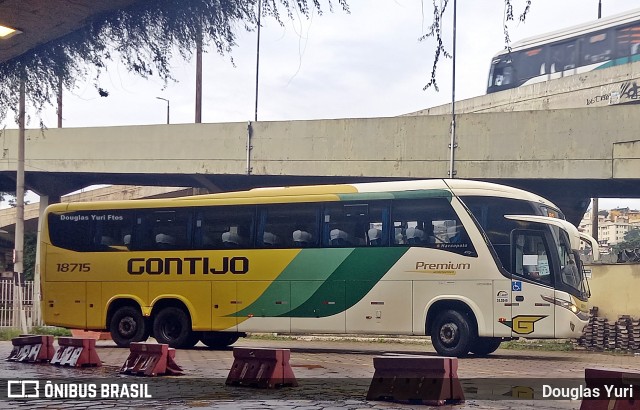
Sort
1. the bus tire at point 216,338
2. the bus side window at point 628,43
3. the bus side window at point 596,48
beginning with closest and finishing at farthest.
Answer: the bus tire at point 216,338
the bus side window at point 628,43
the bus side window at point 596,48

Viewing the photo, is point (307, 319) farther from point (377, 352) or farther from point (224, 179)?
point (224, 179)

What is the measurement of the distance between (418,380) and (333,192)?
32.1 feet

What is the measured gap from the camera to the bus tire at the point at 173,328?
20.3 meters

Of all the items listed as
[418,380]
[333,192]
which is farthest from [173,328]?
[418,380]

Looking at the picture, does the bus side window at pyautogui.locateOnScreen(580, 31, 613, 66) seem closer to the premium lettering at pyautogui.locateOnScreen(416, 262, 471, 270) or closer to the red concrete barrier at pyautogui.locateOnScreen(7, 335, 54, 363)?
the premium lettering at pyautogui.locateOnScreen(416, 262, 471, 270)

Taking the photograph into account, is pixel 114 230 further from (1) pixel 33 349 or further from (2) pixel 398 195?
(2) pixel 398 195

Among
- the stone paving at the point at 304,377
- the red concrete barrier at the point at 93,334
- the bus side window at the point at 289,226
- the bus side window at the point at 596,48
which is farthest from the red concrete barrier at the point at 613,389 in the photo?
the bus side window at the point at 596,48

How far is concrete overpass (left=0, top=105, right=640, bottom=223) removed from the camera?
82.7ft

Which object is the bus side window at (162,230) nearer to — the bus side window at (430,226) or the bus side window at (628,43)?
the bus side window at (430,226)

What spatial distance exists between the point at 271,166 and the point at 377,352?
10.3 metres

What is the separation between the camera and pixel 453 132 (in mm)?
26859

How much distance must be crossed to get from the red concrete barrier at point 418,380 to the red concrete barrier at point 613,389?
2.07 meters

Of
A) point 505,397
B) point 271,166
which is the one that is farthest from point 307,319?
point 271,166

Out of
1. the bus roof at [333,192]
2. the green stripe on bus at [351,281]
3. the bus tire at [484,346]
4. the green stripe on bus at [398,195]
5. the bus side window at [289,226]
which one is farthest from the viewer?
the bus side window at [289,226]
